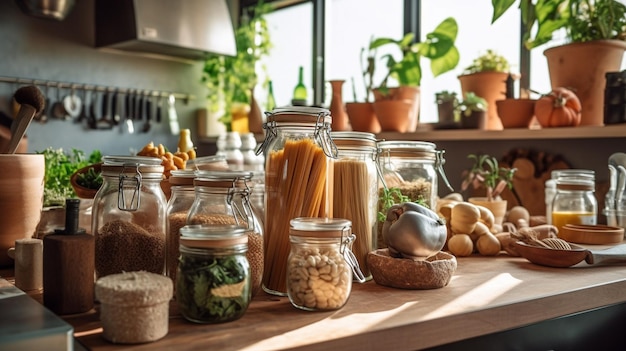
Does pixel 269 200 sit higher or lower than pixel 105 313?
higher

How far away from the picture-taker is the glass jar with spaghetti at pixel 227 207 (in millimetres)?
836

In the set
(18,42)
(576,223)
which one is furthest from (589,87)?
(18,42)

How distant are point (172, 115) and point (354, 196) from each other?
9.75 feet

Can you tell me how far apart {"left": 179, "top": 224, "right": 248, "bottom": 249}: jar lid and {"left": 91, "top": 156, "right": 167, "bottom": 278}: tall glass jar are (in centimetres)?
14

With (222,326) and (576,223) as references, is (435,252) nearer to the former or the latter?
(222,326)

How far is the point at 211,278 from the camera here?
2.32ft

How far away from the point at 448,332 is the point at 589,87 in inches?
59.3

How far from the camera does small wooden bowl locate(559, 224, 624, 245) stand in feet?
4.18

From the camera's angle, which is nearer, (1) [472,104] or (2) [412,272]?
(2) [412,272]

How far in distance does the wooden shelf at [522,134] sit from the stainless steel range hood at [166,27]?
54.5 inches

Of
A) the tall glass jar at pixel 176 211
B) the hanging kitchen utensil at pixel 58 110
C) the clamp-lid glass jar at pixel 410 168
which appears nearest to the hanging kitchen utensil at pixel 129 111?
the hanging kitchen utensil at pixel 58 110

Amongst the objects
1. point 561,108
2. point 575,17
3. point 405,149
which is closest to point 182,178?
point 405,149

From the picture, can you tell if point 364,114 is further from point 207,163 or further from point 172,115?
point 172,115

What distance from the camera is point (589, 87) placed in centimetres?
197
